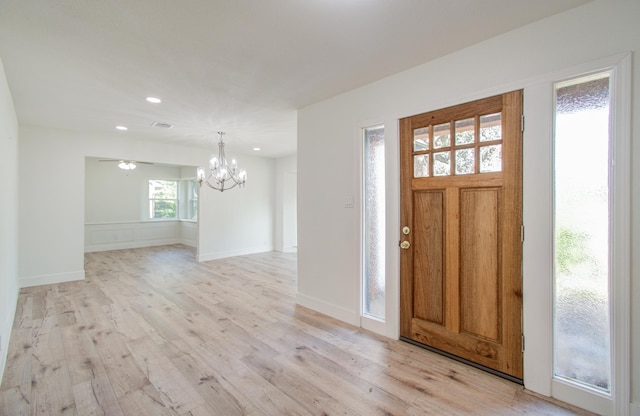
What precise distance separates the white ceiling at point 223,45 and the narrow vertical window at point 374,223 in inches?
27.2

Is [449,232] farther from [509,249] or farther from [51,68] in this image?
[51,68]

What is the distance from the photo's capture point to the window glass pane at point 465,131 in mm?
2391

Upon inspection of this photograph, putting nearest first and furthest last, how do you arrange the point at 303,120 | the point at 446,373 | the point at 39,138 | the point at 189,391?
the point at 189,391 → the point at 446,373 → the point at 303,120 → the point at 39,138

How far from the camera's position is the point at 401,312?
9.26 feet

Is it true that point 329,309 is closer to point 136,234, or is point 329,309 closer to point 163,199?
point 136,234

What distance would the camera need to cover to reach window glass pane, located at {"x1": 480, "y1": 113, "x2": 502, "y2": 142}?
7.36 feet

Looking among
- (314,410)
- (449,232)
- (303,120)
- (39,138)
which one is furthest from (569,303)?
(39,138)

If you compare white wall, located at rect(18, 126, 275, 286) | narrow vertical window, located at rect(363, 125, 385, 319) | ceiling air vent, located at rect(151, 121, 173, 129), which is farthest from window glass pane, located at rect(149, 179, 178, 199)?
narrow vertical window, located at rect(363, 125, 385, 319)

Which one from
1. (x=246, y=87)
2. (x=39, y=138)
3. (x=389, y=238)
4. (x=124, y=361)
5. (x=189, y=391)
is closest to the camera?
(x=189, y=391)

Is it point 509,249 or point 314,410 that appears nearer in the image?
point 314,410

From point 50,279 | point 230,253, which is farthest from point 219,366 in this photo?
point 230,253

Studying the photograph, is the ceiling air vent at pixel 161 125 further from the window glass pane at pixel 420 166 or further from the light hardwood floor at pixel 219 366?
the window glass pane at pixel 420 166

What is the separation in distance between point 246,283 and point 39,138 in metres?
4.27

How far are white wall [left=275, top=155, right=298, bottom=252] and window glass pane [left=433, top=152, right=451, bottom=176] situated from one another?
5.58 metres
